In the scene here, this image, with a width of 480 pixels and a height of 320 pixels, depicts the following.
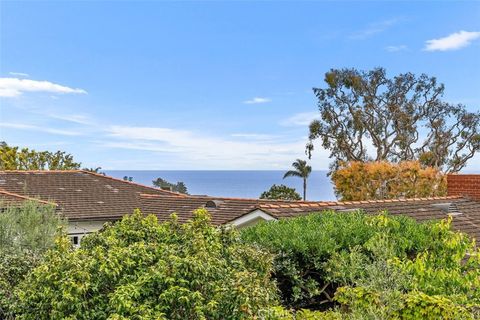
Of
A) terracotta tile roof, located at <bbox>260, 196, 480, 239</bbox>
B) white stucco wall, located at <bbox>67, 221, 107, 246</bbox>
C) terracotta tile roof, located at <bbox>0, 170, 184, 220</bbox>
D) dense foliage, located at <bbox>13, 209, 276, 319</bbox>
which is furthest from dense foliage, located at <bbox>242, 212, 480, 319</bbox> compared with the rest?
terracotta tile roof, located at <bbox>0, 170, 184, 220</bbox>

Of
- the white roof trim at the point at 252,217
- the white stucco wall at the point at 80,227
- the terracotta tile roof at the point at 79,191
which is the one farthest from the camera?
the terracotta tile roof at the point at 79,191

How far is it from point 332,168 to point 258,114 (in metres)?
8.76

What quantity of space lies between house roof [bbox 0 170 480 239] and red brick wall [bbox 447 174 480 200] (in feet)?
2.24

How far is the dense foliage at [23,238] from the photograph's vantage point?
8.92m

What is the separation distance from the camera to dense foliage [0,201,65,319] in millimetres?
8922

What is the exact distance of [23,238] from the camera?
14.5 metres

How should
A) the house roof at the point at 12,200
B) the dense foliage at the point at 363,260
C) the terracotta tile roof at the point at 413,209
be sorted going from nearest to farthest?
the dense foliage at the point at 363,260, the terracotta tile roof at the point at 413,209, the house roof at the point at 12,200

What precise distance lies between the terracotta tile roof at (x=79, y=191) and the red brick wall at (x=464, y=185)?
1452 centimetres

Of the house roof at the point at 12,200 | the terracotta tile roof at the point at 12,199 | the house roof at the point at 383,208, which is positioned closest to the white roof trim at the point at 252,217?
the house roof at the point at 383,208

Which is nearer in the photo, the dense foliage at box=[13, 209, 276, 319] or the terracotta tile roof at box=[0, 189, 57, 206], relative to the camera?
the dense foliage at box=[13, 209, 276, 319]

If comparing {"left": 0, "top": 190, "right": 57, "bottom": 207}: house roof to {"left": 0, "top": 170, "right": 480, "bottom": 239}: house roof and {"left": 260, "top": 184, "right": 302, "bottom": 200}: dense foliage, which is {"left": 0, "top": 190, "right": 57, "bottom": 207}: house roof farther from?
{"left": 260, "top": 184, "right": 302, "bottom": 200}: dense foliage

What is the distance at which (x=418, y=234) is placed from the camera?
388 inches

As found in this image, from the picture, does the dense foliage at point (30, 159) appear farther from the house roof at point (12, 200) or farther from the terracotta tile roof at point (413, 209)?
the terracotta tile roof at point (413, 209)

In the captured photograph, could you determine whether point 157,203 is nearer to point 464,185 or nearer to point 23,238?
point 23,238
